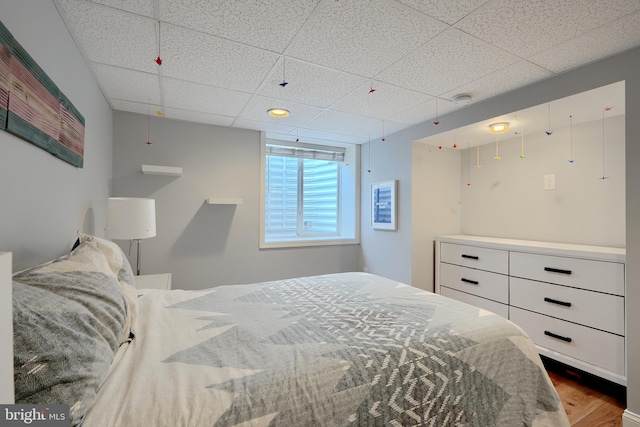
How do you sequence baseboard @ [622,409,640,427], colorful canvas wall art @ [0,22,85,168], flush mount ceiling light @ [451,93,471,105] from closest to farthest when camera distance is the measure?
colorful canvas wall art @ [0,22,85,168]
baseboard @ [622,409,640,427]
flush mount ceiling light @ [451,93,471,105]

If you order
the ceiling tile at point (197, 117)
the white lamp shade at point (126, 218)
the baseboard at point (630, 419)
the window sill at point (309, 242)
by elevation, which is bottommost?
the baseboard at point (630, 419)

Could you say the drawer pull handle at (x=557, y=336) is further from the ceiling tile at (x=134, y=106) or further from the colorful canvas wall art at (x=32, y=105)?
the ceiling tile at (x=134, y=106)

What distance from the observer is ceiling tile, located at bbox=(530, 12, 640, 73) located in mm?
1468

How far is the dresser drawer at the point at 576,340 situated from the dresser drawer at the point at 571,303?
48 mm

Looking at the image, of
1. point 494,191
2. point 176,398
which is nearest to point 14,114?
point 176,398

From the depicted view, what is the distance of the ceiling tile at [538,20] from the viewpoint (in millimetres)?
1326

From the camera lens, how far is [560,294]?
2.15 metres

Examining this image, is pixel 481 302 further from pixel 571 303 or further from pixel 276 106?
pixel 276 106

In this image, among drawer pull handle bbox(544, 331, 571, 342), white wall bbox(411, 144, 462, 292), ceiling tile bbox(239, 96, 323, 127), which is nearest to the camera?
drawer pull handle bbox(544, 331, 571, 342)

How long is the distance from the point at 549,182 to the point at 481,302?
4.28ft

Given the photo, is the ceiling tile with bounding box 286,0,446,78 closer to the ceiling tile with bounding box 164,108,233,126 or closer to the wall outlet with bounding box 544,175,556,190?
the ceiling tile with bounding box 164,108,233,126

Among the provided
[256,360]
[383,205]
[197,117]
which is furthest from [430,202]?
[256,360]

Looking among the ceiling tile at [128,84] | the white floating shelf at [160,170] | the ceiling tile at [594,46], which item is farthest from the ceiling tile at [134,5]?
the ceiling tile at [594,46]

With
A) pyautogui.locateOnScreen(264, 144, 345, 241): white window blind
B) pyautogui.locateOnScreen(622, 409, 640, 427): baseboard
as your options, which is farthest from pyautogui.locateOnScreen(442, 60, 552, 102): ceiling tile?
pyautogui.locateOnScreen(622, 409, 640, 427): baseboard
